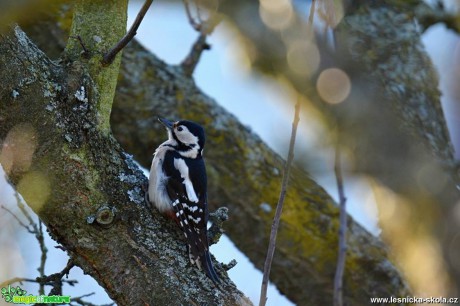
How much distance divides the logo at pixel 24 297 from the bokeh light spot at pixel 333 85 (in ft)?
5.52

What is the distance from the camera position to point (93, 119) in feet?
10.0

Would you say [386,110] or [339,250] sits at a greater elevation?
[386,110]

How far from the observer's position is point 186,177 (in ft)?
14.0

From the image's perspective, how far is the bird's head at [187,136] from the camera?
4.49 m

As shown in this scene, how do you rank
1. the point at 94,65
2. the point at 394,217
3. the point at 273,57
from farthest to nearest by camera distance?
the point at 394,217, the point at 273,57, the point at 94,65

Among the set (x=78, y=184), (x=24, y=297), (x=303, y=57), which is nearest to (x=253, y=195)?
(x=303, y=57)

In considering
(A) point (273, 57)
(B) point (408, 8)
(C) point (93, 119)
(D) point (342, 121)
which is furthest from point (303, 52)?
(B) point (408, 8)

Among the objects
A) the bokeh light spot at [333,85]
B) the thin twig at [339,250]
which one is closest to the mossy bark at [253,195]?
the bokeh light spot at [333,85]

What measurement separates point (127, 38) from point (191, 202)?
1.35 meters

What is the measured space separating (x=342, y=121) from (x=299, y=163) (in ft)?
2.08

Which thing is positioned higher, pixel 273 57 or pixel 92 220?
pixel 273 57

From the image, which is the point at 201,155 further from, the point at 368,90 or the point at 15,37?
the point at 15,37

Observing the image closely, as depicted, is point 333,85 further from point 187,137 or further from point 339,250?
point 339,250

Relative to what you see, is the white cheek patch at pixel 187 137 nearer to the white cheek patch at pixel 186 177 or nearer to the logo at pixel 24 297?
the white cheek patch at pixel 186 177
